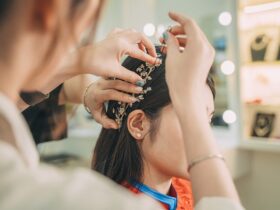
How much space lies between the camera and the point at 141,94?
2.79 ft

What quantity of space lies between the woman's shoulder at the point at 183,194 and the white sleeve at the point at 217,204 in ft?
1.60

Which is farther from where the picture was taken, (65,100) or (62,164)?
(62,164)

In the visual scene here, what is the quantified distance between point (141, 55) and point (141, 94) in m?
0.12

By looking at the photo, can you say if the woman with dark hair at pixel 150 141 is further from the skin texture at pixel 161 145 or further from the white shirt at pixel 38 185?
the white shirt at pixel 38 185

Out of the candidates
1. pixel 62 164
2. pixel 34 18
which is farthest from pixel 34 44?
pixel 62 164

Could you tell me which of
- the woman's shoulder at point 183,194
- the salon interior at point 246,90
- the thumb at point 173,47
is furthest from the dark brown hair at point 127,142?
the salon interior at point 246,90

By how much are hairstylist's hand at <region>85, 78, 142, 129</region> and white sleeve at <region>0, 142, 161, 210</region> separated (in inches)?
19.3

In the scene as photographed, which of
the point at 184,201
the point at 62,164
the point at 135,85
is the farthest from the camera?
the point at 62,164

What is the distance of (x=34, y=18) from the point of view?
31cm

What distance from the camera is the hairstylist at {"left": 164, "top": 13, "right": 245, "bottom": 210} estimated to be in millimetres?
458

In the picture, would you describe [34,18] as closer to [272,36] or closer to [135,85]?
[135,85]

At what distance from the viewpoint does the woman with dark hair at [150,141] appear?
85cm

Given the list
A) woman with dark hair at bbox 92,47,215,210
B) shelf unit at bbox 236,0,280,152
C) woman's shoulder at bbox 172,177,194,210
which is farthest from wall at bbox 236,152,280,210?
woman with dark hair at bbox 92,47,215,210

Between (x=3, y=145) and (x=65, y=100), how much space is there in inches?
22.9
